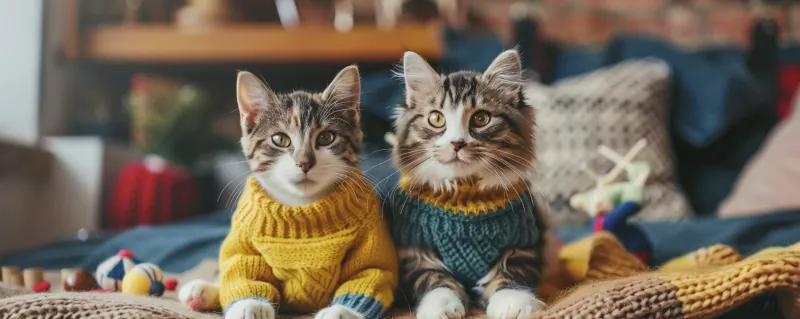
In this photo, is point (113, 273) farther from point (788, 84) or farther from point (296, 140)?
point (788, 84)

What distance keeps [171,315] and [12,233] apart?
4.57 feet

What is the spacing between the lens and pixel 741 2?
7.67ft

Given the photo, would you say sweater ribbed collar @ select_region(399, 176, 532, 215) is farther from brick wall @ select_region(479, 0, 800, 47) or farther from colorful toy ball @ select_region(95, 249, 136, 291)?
brick wall @ select_region(479, 0, 800, 47)

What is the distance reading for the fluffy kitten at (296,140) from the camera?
0.81 metres

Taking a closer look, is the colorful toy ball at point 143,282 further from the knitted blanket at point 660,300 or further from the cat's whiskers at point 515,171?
the cat's whiskers at point 515,171

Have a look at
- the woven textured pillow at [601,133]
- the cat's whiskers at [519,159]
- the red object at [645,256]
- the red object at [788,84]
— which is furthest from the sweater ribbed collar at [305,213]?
the red object at [788,84]

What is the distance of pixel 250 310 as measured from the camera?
2.35 ft

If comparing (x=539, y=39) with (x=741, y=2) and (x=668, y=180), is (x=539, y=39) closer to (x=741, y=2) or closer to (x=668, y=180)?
(x=668, y=180)

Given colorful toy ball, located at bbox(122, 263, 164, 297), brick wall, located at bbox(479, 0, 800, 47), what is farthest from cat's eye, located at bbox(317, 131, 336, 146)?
Answer: brick wall, located at bbox(479, 0, 800, 47)

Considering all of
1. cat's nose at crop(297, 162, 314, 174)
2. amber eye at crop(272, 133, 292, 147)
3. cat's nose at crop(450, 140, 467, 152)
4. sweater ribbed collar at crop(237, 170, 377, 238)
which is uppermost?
cat's nose at crop(450, 140, 467, 152)

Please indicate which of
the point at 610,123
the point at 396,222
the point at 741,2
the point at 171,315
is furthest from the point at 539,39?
the point at 171,315

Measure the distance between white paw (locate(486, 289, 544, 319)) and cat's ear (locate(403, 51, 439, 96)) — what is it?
0.31 m

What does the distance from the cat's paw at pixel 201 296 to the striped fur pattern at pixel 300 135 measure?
0.16 metres

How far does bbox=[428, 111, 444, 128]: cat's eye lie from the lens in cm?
86
